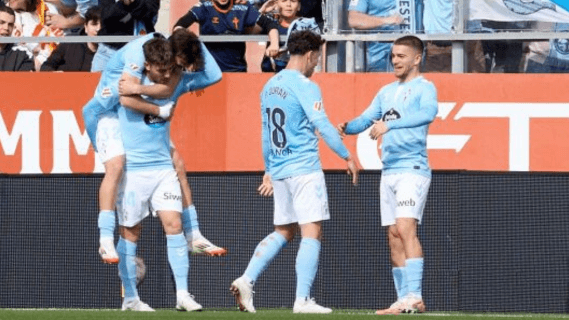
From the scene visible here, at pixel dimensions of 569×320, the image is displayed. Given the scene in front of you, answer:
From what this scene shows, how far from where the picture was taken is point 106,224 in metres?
12.5

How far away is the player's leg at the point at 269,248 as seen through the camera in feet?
40.2

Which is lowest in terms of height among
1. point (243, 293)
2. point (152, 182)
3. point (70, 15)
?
point (243, 293)

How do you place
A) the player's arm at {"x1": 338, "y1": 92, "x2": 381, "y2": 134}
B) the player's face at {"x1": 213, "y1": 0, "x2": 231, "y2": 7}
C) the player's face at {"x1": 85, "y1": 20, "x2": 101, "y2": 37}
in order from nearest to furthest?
1. the player's arm at {"x1": 338, "y1": 92, "x2": 381, "y2": 134}
2. the player's face at {"x1": 213, "y1": 0, "x2": 231, "y2": 7}
3. the player's face at {"x1": 85, "y1": 20, "x2": 101, "y2": 37}

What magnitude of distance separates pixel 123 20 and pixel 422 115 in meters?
4.90

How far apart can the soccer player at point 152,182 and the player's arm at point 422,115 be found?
1.48 m

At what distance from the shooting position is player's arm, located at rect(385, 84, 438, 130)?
40.4ft

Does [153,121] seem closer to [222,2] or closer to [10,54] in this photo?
[222,2]

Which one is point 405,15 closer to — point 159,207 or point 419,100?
point 419,100

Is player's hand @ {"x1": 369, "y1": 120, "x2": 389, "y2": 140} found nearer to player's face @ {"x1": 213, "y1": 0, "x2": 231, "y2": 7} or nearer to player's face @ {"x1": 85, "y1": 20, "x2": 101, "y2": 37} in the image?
player's face @ {"x1": 213, "y1": 0, "x2": 231, "y2": 7}

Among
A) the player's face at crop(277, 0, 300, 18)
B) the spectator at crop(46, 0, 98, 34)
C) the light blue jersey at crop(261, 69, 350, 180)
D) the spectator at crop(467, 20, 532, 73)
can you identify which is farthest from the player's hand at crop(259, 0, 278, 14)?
the light blue jersey at crop(261, 69, 350, 180)

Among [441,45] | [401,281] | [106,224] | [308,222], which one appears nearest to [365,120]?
[308,222]

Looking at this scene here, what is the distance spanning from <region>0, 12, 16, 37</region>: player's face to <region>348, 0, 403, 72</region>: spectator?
3.63 m

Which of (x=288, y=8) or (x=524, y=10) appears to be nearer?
(x=524, y=10)

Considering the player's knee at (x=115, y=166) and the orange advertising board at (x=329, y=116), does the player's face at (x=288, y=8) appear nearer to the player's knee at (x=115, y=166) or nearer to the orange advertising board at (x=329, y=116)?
the orange advertising board at (x=329, y=116)
